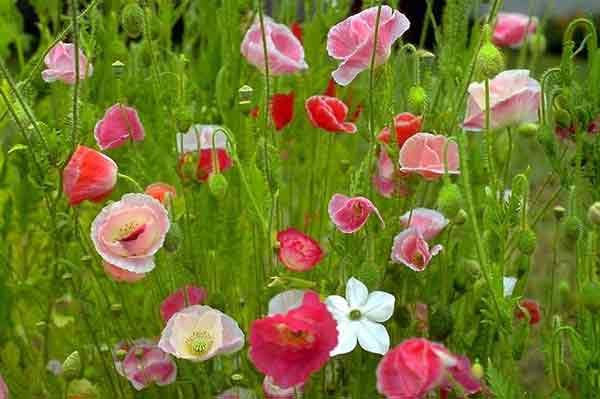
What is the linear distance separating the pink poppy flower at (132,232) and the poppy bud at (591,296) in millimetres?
341

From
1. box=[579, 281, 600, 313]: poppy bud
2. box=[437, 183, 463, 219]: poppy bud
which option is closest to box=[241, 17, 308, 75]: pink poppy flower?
box=[437, 183, 463, 219]: poppy bud

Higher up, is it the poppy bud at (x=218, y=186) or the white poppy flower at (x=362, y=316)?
the poppy bud at (x=218, y=186)

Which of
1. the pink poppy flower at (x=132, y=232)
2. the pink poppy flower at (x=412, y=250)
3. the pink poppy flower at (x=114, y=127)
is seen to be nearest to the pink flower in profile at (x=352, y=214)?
the pink poppy flower at (x=412, y=250)

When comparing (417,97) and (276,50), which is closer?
(417,97)

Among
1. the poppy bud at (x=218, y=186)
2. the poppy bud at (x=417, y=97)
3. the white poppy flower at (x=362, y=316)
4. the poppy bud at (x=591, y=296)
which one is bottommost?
the white poppy flower at (x=362, y=316)

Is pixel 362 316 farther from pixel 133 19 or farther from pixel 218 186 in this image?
pixel 133 19

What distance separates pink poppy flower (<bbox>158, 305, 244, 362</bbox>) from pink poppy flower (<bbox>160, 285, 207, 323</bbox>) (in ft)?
0.20

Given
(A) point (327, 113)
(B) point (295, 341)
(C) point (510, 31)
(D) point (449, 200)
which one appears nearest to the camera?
(B) point (295, 341)

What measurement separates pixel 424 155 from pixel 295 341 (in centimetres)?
22

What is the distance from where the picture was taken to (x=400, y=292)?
3.33ft

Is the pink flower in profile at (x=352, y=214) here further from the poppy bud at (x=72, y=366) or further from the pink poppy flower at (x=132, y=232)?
the poppy bud at (x=72, y=366)

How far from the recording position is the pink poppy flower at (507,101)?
0.99 m

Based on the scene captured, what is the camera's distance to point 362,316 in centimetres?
86

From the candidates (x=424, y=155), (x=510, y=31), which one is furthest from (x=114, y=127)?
(x=510, y=31)
